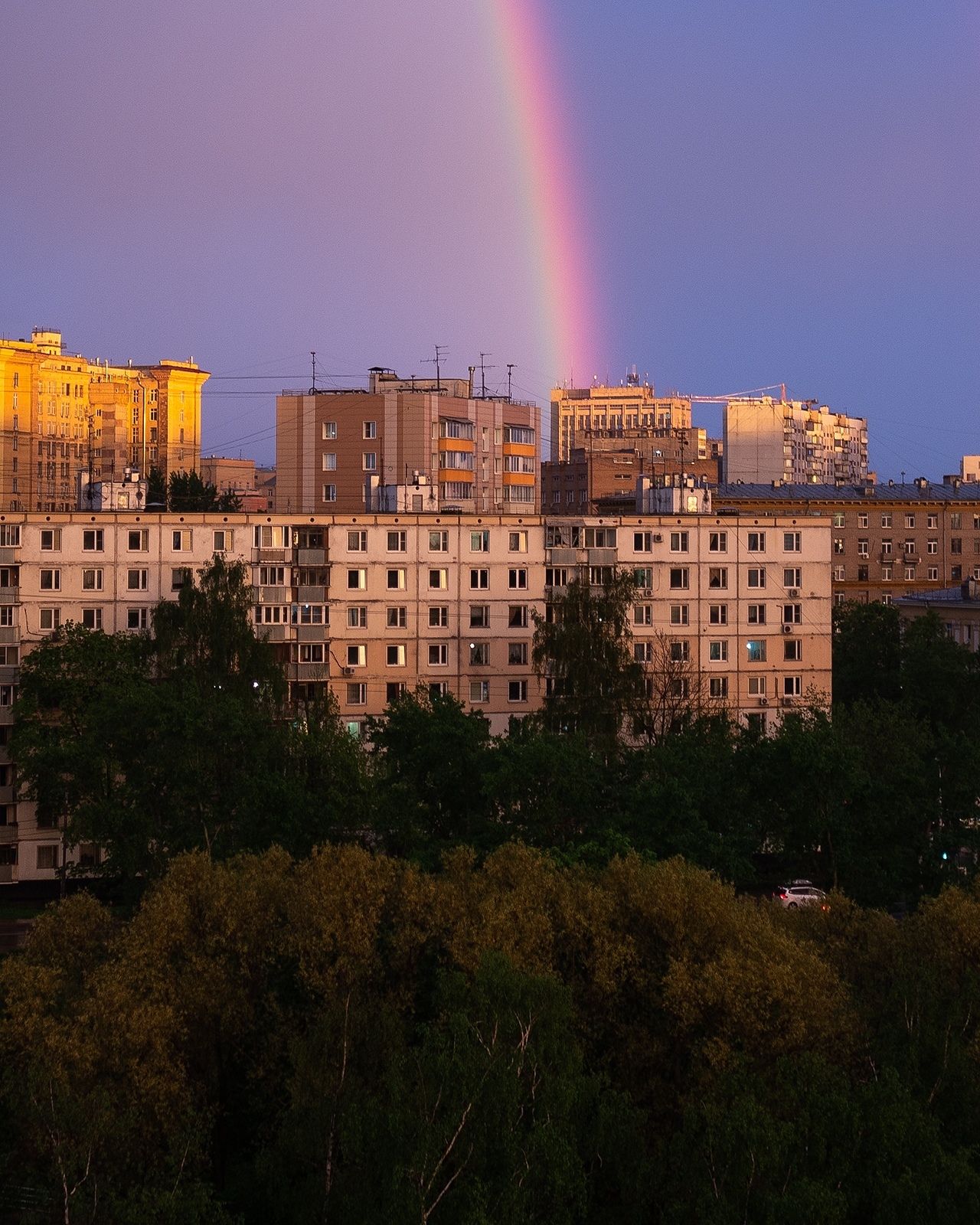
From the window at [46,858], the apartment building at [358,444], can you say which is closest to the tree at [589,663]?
the window at [46,858]

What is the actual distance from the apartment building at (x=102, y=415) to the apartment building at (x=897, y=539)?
61.6 metres

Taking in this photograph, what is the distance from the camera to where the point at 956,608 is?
87750 mm

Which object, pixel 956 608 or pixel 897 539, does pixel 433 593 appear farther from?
pixel 897 539

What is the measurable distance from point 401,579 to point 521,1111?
39.0 metres

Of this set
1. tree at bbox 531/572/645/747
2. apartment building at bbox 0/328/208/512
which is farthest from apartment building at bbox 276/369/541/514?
apartment building at bbox 0/328/208/512

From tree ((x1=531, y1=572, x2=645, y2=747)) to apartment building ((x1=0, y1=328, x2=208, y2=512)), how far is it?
93.3 m

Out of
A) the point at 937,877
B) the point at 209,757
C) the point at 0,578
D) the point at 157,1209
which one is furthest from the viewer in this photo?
the point at 0,578

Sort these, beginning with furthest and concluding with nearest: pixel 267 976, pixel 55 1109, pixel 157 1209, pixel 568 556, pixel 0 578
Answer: pixel 568 556
pixel 0 578
pixel 267 976
pixel 55 1109
pixel 157 1209

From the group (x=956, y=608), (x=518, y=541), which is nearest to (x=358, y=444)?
(x=518, y=541)

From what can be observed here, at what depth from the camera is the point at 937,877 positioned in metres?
40.8

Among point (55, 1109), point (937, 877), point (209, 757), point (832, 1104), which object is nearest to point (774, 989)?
point (832, 1104)

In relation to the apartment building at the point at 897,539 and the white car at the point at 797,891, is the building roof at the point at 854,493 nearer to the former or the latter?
the apartment building at the point at 897,539

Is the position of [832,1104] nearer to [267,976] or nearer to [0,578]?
[267,976]

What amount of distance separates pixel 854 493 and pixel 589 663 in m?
60.9
